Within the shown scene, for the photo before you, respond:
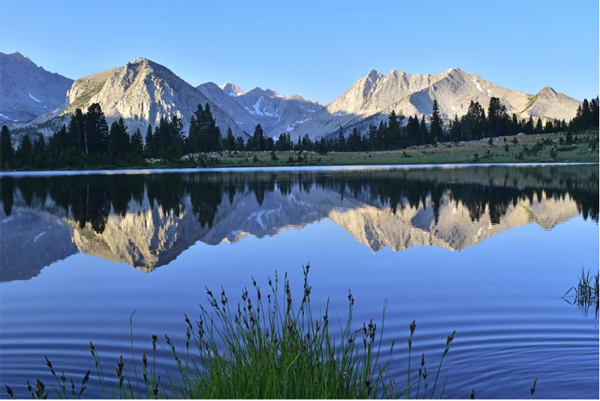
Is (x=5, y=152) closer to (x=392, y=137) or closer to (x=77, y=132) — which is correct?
(x=77, y=132)

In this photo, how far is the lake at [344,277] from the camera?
7.13 m

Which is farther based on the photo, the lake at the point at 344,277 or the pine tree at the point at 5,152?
the pine tree at the point at 5,152

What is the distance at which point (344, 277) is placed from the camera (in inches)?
484

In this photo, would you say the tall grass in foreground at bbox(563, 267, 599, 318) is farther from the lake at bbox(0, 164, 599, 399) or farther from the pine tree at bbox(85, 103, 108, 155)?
the pine tree at bbox(85, 103, 108, 155)

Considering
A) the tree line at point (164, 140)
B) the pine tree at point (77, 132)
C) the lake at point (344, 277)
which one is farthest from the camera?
the pine tree at point (77, 132)

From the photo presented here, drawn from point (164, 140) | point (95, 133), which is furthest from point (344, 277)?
point (164, 140)

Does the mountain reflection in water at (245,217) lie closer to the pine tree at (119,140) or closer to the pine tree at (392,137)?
the pine tree at (119,140)

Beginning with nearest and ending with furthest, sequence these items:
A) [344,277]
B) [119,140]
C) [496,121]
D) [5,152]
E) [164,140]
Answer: [344,277] → [5,152] → [119,140] → [164,140] → [496,121]

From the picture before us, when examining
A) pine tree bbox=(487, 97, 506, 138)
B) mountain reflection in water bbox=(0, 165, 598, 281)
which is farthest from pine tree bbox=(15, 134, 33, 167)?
pine tree bbox=(487, 97, 506, 138)

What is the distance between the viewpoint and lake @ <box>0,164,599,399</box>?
7129 mm

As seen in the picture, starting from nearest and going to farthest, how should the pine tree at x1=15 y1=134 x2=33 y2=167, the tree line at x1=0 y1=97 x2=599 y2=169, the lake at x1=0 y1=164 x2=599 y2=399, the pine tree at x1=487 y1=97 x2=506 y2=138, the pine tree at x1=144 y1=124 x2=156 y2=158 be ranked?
the lake at x1=0 y1=164 x2=599 y2=399
the pine tree at x1=15 y1=134 x2=33 y2=167
the tree line at x1=0 y1=97 x2=599 y2=169
the pine tree at x1=144 y1=124 x2=156 y2=158
the pine tree at x1=487 y1=97 x2=506 y2=138

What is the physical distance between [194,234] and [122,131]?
120 m

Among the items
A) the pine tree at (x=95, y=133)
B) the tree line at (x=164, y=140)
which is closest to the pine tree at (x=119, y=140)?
the tree line at (x=164, y=140)

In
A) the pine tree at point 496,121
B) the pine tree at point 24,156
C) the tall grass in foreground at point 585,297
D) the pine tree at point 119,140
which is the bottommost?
the tall grass in foreground at point 585,297
